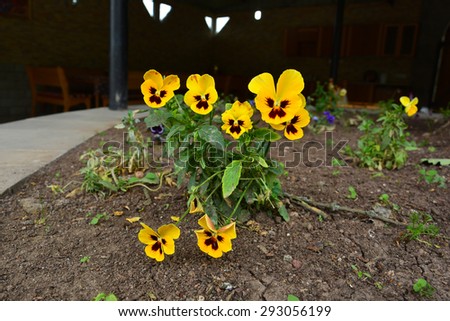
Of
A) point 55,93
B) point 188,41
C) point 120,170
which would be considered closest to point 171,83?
point 120,170

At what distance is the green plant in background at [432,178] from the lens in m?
1.84

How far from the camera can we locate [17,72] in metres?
7.62

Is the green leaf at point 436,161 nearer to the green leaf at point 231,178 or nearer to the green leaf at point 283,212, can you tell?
the green leaf at point 283,212

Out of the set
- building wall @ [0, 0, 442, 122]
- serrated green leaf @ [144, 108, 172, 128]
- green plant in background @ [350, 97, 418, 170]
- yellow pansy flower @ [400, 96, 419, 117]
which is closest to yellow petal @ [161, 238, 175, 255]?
serrated green leaf @ [144, 108, 172, 128]

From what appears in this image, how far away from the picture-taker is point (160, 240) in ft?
3.35

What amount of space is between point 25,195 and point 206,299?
922mm

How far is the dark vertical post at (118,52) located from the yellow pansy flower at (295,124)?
10.7 ft

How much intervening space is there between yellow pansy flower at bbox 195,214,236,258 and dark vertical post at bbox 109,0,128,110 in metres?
3.31

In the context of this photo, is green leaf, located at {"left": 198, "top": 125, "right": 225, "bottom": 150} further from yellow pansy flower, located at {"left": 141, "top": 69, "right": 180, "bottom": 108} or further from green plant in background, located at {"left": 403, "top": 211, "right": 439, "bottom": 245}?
green plant in background, located at {"left": 403, "top": 211, "right": 439, "bottom": 245}

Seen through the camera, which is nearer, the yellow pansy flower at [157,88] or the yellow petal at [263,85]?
the yellow petal at [263,85]

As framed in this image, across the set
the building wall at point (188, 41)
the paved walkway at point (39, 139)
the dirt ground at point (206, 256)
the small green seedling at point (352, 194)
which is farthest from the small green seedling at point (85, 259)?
the building wall at point (188, 41)

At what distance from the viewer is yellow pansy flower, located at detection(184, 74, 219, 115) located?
1100 millimetres

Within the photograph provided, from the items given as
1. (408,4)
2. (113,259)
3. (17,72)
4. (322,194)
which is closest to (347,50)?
(408,4)

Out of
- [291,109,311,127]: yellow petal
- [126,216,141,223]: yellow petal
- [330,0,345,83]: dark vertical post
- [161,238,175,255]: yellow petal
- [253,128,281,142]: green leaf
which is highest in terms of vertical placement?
[330,0,345,83]: dark vertical post
